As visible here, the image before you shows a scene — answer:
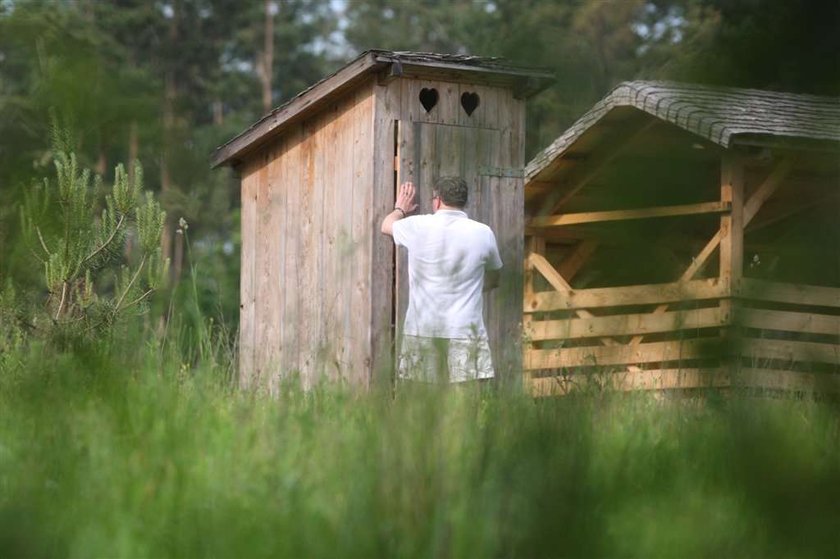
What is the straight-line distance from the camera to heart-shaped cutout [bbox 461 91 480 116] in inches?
385

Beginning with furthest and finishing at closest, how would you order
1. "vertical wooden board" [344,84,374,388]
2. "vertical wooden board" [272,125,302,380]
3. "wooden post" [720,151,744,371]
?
"vertical wooden board" [272,125,302,380], "vertical wooden board" [344,84,374,388], "wooden post" [720,151,744,371]

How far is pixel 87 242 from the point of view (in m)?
3.04

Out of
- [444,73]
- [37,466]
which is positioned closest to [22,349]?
[37,466]

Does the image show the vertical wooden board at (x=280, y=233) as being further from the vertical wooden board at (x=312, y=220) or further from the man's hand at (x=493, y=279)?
the man's hand at (x=493, y=279)

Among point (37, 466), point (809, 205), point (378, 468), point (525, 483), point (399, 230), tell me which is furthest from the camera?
point (399, 230)

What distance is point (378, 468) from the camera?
5.52ft

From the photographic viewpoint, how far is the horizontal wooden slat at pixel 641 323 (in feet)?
3.36

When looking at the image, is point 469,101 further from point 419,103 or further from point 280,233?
point 280,233

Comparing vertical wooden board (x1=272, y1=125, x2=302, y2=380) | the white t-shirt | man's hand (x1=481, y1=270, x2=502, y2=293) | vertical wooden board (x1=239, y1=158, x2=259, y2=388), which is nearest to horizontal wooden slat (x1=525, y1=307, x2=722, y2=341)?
man's hand (x1=481, y1=270, x2=502, y2=293)

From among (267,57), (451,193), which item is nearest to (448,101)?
(451,193)

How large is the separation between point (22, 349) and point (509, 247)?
10.0 ft

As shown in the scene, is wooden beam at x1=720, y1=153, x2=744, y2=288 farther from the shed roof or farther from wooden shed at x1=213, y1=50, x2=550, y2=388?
the shed roof

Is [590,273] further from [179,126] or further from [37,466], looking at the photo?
[37,466]

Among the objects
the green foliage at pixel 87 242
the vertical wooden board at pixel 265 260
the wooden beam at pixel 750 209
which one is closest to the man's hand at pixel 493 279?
the wooden beam at pixel 750 209
